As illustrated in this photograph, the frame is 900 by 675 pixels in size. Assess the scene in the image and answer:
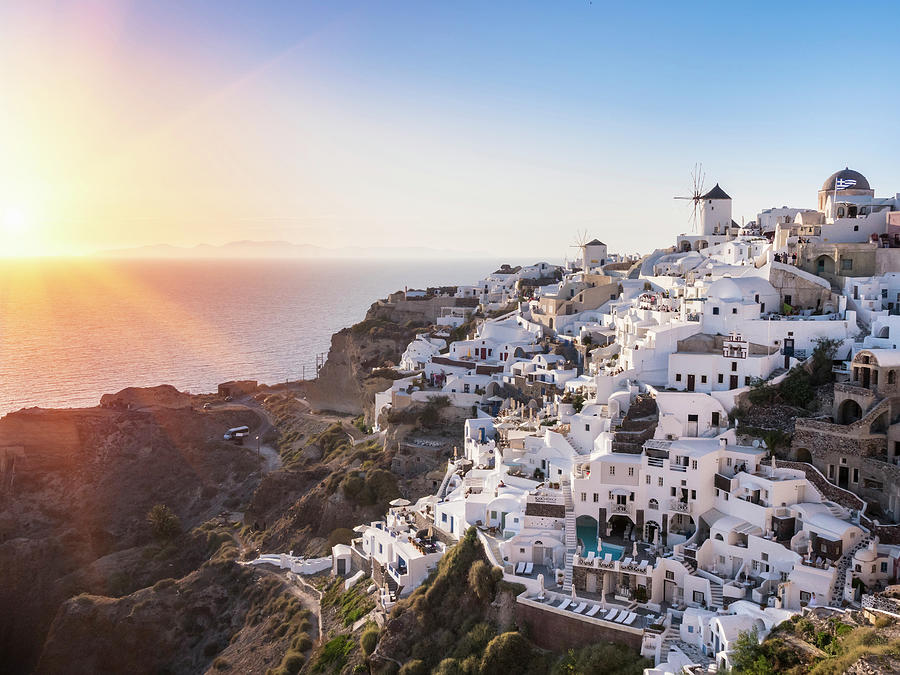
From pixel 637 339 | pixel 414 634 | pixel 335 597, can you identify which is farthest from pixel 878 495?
pixel 335 597

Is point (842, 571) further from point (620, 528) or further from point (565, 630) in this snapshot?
point (565, 630)

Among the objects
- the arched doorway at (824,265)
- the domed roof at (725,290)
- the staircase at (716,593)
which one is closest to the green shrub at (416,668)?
the staircase at (716,593)

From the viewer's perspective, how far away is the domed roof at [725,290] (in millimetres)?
31484

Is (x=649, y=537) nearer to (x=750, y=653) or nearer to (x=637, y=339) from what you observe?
(x=750, y=653)

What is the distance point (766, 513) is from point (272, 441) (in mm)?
40888

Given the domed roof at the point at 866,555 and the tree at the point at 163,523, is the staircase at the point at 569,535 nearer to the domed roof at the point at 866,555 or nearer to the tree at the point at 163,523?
the domed roof at the point at 866,555

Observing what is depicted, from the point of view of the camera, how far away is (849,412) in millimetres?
25703

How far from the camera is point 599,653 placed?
2062cm

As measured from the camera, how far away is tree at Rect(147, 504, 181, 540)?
44.5 metres

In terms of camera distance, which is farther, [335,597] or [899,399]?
[335,597]

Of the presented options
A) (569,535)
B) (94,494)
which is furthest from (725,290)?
(94,494)

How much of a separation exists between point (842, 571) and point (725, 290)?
45.5 ft

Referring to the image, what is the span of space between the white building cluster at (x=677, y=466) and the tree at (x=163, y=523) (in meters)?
15.2

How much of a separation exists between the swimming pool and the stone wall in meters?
2.87
